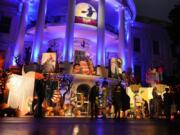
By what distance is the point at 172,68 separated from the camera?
2880 centimetres

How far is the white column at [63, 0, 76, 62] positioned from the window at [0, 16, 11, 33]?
10.1 m

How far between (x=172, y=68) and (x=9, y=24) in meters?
25.0

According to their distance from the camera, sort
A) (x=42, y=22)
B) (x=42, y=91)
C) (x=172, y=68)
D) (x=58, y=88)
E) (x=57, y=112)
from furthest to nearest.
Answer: (x=172, y=68) → (x=42, y=22) → (x=58, y=88) → (x=57, y=112) → (x=42, y=91)

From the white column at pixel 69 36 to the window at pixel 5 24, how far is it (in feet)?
33.1

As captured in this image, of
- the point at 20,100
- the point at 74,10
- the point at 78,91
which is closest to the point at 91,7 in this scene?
the point at 74,10

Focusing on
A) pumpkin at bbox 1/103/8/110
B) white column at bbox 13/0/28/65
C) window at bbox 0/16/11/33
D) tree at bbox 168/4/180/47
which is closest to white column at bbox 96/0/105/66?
tree at bbox 168/4/180/47

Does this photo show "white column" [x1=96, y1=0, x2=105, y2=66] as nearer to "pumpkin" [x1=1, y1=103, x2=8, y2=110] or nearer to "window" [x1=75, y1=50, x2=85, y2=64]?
"window" [x1=75, y1=50, x2=85, y2=64]

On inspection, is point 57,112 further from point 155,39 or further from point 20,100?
point 155,39

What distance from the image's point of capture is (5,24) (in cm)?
2275

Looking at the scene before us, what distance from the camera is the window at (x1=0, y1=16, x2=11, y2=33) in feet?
74.1

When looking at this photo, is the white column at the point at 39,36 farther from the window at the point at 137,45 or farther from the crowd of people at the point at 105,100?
the window at the point at 137,45

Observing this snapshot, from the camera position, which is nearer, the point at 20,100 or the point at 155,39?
the point at 20,100

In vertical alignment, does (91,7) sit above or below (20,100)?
above

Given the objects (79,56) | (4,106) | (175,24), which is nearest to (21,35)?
(79,56)
